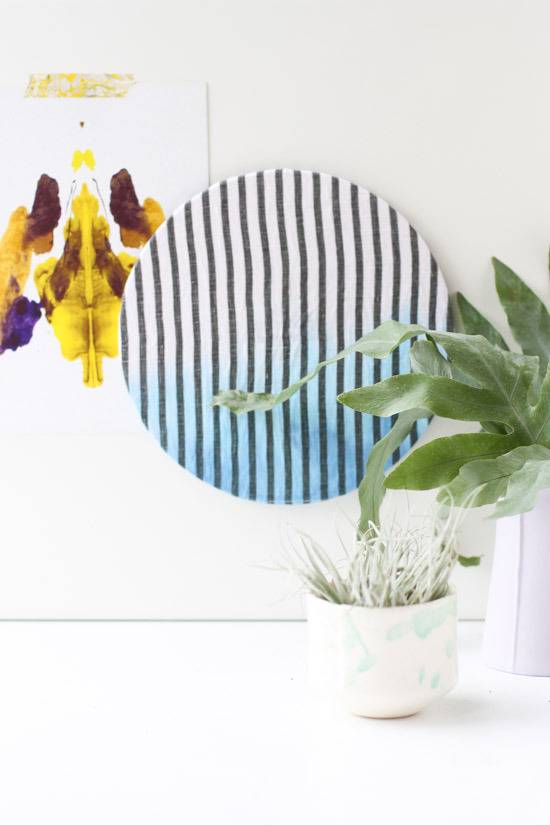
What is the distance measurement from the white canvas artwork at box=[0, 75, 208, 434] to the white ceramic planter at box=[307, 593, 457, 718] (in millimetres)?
426

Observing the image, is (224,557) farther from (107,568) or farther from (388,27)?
(388,27)

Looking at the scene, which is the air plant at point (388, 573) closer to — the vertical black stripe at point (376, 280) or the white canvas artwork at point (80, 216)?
the vertical black stripe at point (376, 280)

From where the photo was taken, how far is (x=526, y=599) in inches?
33.6

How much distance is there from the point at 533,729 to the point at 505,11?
794mm

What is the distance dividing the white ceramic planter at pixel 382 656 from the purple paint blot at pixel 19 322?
52cm

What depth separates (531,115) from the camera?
101cm

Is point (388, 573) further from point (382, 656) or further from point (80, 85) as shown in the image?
point (80, 85)

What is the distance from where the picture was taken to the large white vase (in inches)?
33.3

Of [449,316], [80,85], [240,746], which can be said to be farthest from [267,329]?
[240,746]

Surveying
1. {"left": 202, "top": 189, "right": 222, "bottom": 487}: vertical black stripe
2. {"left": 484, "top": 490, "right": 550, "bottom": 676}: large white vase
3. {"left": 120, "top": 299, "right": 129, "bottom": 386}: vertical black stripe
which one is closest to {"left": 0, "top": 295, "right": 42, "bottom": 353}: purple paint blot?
{"left": 120, "top": 299, "right": 129, "bottom": 386}: vertical black stripe

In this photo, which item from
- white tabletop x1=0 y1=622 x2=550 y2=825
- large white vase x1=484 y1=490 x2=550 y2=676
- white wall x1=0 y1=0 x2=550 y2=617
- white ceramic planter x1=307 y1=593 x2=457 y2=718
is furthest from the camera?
white wall x1=0 y1=0 x2=550 y2=617

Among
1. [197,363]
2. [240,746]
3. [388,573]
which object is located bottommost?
[240,746]

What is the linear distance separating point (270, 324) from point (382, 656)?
17.7 inches

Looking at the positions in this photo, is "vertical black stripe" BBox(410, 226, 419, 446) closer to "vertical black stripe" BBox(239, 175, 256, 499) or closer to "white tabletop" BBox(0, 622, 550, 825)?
"vertical black stripe" BBox(239, 175, 256, 499)
